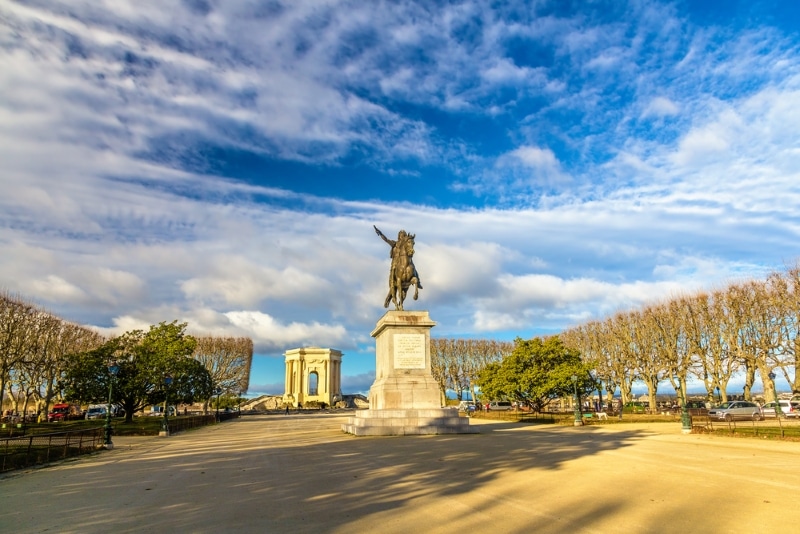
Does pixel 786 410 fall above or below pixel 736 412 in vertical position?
below

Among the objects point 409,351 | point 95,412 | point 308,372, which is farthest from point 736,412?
point 308,372

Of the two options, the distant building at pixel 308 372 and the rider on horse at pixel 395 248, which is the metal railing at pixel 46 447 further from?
the distant building at pixel 308 372

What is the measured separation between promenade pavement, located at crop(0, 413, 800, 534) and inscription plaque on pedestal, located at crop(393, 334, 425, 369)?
678 centimetres

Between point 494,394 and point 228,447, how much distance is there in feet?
81.6

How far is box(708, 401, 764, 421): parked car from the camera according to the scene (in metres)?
35.0

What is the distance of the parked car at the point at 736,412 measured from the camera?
34969mm

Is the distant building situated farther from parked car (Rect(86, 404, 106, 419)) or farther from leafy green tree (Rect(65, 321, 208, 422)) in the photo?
leafy green tree (Rect(65, 321, 208, 422))

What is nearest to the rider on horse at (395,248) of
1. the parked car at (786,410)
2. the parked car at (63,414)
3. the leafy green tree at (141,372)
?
the leafy green tree at (141,372)

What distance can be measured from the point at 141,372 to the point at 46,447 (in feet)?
76.0

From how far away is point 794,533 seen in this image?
7.03m

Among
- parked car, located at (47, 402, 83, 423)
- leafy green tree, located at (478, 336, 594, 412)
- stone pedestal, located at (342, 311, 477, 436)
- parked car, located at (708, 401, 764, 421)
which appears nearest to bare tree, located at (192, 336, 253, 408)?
parked car, located at (47, 402, 83, 423)

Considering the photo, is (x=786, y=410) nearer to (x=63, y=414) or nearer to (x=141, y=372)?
(x=141, y=372)

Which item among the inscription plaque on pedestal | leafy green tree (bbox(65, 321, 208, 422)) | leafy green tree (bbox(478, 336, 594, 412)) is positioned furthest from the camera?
leafy green tree (bbox(65, 321, 208, 422))

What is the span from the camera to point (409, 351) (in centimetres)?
2469
